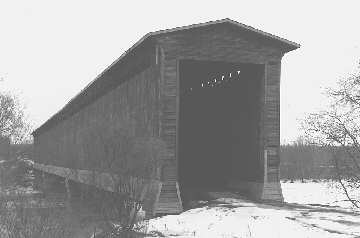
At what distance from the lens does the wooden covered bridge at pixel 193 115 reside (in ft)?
46.1

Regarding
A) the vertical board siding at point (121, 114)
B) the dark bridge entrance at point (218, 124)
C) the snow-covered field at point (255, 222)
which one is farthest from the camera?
the dark bridge entrance at point (218, 124)

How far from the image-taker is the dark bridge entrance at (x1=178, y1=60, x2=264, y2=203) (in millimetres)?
20812

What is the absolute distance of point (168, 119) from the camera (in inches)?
702

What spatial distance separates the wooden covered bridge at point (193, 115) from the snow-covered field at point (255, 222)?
50.0 inches

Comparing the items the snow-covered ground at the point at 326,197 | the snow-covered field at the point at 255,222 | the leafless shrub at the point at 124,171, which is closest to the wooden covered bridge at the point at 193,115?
Answer: the leafless shrub at the point at 124,171

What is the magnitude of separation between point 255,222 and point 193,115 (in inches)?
507

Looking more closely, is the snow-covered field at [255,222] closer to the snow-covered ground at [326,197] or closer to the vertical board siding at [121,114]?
the vertical board siding at [121,114]

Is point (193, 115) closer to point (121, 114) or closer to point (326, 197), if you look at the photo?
point (121, 114)

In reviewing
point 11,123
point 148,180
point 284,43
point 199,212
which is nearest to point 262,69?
point 284,43

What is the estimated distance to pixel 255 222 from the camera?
14172mm

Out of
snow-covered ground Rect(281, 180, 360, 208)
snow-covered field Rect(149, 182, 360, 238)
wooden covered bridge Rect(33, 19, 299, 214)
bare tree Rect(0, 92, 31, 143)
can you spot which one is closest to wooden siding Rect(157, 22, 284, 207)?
wooden covered bridge Rect(33, 19, 299, 214)

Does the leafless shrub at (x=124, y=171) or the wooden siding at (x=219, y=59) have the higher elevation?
the wooden siding at (x=219, y=59)

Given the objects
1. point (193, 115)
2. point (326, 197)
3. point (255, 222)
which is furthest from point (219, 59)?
point (326, 197)

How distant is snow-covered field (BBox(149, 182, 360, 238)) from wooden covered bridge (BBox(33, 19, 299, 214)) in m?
1.27
